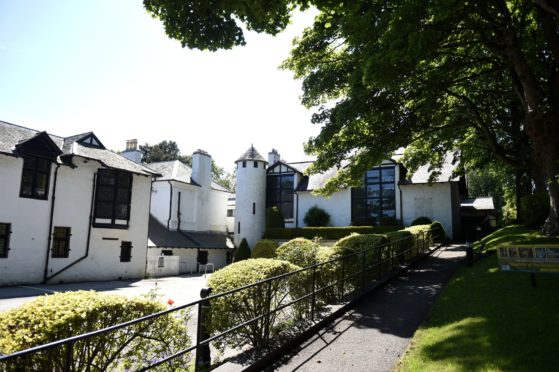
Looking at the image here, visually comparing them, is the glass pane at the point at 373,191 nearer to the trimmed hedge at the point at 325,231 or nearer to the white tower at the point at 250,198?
the trimmed hedge at the point at 325,231

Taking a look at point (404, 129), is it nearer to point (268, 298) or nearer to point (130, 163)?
point (268, 298)

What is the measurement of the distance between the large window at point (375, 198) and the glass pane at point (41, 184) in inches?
1007

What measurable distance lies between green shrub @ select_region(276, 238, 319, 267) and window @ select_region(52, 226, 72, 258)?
17116 mm

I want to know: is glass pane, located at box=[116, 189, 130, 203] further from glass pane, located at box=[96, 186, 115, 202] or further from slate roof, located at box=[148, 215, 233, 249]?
slate roof, located at box=[148, 215, 233, 249]

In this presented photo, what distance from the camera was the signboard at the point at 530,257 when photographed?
787 cm

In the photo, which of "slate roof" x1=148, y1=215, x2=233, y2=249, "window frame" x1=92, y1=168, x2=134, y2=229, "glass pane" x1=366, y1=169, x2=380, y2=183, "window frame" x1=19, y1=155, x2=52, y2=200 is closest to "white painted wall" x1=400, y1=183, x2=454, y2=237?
"glass pane" x1=366, y1=169, x2=380, y2=183

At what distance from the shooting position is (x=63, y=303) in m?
4.07

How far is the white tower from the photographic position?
1510 inches

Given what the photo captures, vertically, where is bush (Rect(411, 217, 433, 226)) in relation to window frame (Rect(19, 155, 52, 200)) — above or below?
below

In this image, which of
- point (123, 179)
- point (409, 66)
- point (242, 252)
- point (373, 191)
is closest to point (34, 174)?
point (123, 179)

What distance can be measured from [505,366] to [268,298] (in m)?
3.50

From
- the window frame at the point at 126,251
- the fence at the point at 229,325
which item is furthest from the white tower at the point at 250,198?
the fence at the point at 229,325

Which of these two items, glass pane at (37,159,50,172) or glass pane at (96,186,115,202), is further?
glass pane at (96,186,115,202)

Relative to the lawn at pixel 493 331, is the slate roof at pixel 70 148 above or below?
above
